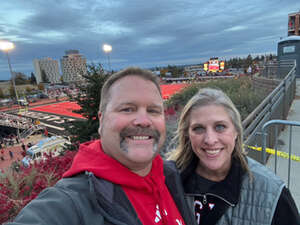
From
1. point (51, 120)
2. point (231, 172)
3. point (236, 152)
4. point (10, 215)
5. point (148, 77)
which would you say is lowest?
point (51, 120)

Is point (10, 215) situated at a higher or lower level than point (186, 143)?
lower

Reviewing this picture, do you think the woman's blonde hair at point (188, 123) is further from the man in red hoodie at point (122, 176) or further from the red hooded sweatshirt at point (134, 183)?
the red hooded sweatshirt at point (134, 183)

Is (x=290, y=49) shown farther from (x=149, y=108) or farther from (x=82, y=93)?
(x=149, y=108)

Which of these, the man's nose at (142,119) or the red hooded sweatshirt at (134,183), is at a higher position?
the man's nose at (142,119)

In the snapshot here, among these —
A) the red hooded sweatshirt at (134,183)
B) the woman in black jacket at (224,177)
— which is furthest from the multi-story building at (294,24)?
the red hooded sweatshirt at (134,183)

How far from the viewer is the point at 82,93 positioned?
8500mm

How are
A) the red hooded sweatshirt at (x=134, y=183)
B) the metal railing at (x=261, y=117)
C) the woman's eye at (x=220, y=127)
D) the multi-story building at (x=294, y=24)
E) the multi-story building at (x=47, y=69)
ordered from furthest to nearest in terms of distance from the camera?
1. the multi-story building at (x=47, y=69)
2. the multi-story building at (x=294, y=24)
3. the metal railing at (x=261, y=117)
4. the woman's eye at (x=220, y=127)
5. the red hooded sweatshirt at (x=134, y=183)

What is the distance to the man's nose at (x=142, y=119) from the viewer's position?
133cm

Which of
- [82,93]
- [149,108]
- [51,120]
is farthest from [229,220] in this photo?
[51,120]

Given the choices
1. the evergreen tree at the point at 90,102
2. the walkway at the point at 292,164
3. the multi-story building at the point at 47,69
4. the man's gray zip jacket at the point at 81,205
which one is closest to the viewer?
the man's gray zip jacket at the point at 81,205

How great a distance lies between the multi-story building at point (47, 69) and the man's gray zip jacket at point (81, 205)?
147 meters

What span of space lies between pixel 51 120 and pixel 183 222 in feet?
110

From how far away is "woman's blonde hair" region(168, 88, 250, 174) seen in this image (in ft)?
5.82

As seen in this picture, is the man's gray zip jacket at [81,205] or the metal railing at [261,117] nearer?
the man's gray zip jacket at [81,205]
